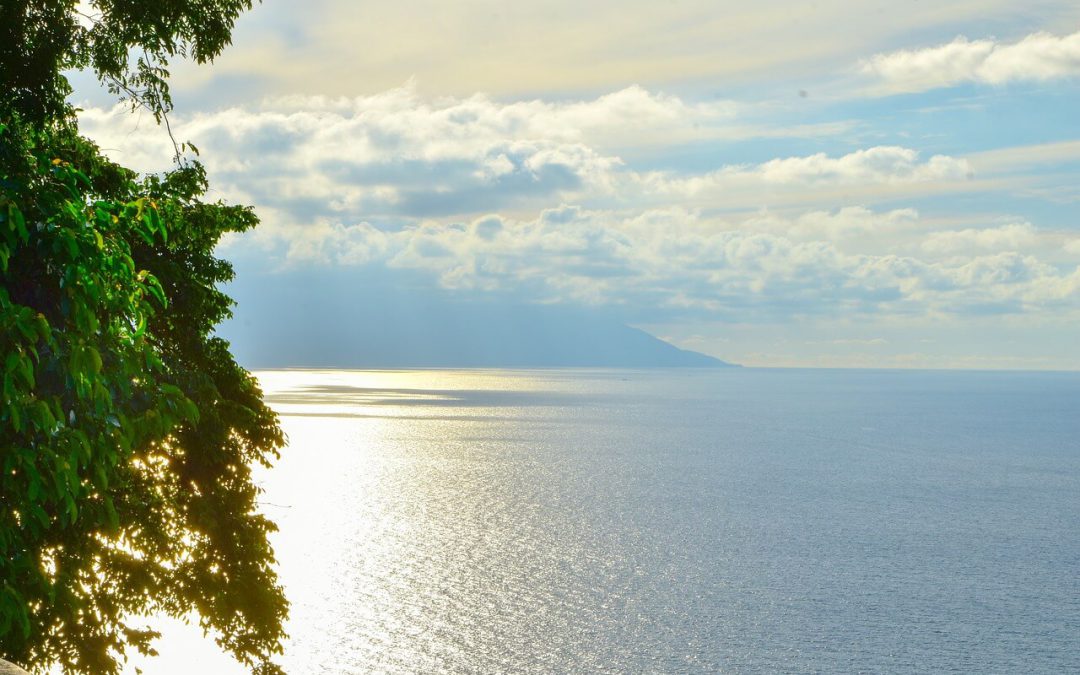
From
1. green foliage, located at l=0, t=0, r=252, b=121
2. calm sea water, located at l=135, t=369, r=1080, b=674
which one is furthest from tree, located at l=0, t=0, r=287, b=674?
calm sea water, located at l=135, t=369, r=1080, b=674

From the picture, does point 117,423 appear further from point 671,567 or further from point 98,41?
point 671,567

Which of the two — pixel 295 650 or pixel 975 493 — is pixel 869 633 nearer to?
pixel 295 650

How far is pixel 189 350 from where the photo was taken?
99.5 feet

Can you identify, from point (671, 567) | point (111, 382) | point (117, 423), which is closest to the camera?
point (111, 382)

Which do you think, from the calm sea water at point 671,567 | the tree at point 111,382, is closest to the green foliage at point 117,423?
the tree at point 111,382

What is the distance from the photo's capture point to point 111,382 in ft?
36.9

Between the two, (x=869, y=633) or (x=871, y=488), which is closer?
(x=869, y=633)

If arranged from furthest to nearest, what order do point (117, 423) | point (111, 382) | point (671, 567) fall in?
point (671, 567) → point (117, 423) → point (111, 382)

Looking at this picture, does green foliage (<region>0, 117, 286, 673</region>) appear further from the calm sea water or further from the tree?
the calm sea water

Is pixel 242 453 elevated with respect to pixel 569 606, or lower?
elevated

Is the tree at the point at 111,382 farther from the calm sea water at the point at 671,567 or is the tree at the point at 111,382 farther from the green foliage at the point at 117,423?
the calm sea water at the point at 671,567

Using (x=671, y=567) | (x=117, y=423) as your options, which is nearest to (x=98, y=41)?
(x=117, y=423)

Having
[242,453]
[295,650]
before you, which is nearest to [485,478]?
[295,650]

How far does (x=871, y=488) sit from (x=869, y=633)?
235ft
